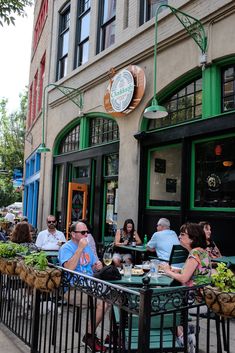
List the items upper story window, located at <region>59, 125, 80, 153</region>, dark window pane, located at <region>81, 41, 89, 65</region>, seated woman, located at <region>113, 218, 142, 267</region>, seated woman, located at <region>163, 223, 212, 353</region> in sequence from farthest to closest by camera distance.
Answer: upper story window, located at <region>59, 125, 80, 153</region> → dark window pane, located at <region>81, 41, 89, 65</region> → seated woman, located at <region>113, 218, 142, 267</region> → seated woman, located at <region>163, 223, 212, 353</region>

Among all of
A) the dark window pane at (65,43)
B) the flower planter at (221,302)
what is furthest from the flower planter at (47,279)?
the dark window pane at (65,43)

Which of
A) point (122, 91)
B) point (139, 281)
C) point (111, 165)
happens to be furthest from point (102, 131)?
point (139, 281)

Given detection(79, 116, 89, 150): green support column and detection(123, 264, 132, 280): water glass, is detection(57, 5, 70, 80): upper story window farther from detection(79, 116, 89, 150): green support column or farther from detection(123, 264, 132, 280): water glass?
detection(123, 264, 132, 280): water glass

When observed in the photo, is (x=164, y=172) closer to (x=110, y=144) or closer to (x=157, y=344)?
(x=110, y=144)

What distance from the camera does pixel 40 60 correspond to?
60.3 feet

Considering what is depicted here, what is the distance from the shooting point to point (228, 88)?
7484 millimetres

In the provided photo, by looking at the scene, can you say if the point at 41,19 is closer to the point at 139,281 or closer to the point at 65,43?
the point at 65,43

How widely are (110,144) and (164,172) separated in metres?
2.20

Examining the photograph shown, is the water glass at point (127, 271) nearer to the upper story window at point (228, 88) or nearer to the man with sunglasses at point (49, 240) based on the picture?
the man with sunglasses at point (49, 240)

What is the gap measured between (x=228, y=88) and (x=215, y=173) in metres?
1.69

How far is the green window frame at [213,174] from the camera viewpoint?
727cm

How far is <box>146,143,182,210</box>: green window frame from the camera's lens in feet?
27.9

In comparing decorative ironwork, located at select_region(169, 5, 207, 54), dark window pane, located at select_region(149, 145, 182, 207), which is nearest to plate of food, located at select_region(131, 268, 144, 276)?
dark window pane, located at select_region(149, 145, 182, 207)

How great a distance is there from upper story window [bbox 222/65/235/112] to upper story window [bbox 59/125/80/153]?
6.30 metres
